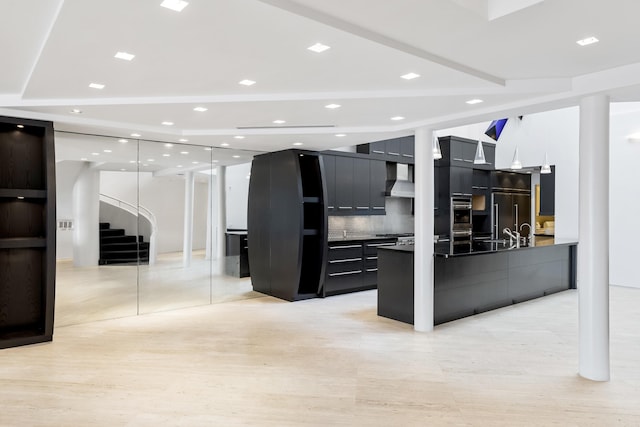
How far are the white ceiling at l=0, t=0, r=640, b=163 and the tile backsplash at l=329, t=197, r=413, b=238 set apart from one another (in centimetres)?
369

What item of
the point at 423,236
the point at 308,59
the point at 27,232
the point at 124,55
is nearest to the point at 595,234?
the point at 423,236

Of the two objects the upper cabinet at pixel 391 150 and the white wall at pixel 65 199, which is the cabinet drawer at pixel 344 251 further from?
the white wall at pixel 65 199

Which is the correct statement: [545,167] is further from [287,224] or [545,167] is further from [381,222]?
[287,224]

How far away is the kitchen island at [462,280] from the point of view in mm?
5406

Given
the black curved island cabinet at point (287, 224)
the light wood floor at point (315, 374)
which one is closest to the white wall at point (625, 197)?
the light wood floor at point (315, 374)

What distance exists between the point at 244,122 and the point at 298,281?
2750mm

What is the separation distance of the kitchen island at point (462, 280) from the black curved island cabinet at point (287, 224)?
148cm

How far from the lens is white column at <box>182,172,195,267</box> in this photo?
6.41 meters

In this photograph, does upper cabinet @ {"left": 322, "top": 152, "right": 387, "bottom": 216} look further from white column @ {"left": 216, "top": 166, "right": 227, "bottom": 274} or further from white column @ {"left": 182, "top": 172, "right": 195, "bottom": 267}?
white column @ {"left": 182, "top": 172, "right": 195, "bottom": 267}

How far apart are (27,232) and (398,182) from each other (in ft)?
20.3

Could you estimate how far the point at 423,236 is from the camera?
5.16 meters

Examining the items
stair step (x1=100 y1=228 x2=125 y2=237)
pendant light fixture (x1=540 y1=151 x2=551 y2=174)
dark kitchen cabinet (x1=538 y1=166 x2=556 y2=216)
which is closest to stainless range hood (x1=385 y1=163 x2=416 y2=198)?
pendant light fixture (x1=540 y1=151 x2=551 y2=174)

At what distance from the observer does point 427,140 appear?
5.22m

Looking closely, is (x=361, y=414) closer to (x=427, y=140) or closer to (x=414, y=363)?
(x=414, y=363)
